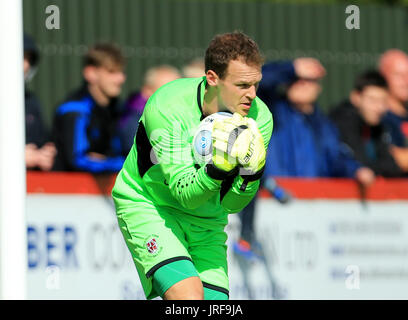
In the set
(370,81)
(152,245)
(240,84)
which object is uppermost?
(240,84)

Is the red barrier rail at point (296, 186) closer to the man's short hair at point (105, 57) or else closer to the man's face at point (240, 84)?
the man's short hair at point (105, 57)

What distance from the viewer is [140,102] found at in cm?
842

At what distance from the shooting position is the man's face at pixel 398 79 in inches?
398

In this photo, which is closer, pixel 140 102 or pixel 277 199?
pixel 140 102

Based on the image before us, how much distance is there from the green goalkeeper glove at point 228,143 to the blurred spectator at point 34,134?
3300 millimetres

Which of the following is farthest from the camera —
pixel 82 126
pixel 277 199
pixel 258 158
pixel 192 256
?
pixel 277 199

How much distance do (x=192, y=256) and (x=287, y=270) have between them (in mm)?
3388

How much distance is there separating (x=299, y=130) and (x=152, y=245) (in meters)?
3.68

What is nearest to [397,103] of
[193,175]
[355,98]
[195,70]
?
[355,98]

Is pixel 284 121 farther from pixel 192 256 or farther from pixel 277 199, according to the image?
pixel 192 256

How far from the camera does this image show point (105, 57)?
27.0ft

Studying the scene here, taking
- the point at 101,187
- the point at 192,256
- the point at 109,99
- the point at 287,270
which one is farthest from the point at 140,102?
the point at 192,256

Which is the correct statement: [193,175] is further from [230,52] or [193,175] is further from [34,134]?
[34,134]

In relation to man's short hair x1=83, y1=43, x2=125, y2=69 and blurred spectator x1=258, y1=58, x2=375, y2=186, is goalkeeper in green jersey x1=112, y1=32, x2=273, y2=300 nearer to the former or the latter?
man's short hair x1=83, y1=43, x2=125, y2=69
